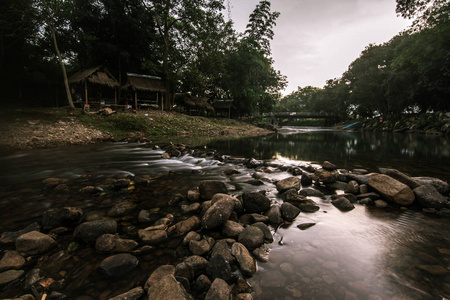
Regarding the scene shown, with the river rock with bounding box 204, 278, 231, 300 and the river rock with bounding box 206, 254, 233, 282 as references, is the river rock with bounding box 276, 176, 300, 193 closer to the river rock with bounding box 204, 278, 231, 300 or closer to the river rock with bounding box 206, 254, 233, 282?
the river rock with bounding box 206, 254, 233, 282

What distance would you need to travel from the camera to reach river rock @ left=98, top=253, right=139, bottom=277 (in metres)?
2.03

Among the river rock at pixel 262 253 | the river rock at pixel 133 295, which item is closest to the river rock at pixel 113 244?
the river rock at pixel 133 295

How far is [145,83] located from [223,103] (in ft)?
61.0

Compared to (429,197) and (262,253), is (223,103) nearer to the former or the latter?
(429,197)

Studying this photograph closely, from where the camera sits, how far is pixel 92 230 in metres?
2.56

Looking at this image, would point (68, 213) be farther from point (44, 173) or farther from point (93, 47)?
point (93, 47)

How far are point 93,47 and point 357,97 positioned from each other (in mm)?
56516

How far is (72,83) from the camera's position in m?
21.5

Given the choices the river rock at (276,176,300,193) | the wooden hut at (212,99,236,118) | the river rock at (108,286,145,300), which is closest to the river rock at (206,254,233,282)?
the river rock at (108,286,145,300)

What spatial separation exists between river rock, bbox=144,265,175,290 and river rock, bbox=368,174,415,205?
432 cm

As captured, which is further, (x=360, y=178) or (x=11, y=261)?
(x=360, y=178)

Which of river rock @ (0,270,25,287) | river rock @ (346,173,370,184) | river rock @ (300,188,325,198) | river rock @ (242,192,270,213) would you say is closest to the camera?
river rock @ (0,270,25,287)

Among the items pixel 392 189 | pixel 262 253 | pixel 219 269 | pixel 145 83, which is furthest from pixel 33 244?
pixel 145 83

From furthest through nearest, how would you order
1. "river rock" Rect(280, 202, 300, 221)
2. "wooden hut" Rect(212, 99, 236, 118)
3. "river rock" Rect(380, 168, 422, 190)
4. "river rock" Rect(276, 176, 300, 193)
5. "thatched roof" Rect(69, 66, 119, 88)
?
"wooden hut" Rect(212, 99, 236, 118)
"thatched roof" Rect(69, 66, 119, 88)
"river rock" Rect(276, 176, 300, 193)
"river rock" Rect(380, 168, 422, 190)
"river rock" Rect(280, 202, 300, 221)
